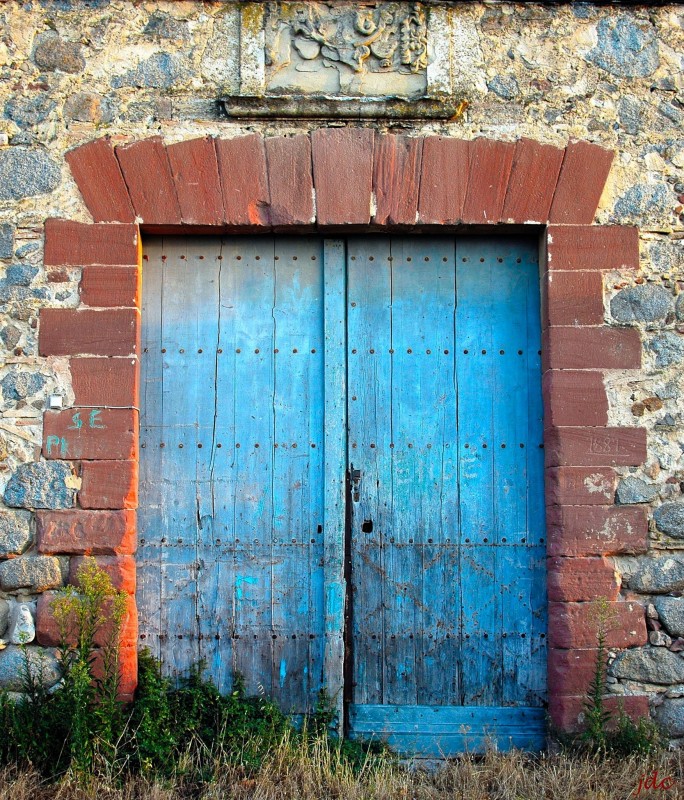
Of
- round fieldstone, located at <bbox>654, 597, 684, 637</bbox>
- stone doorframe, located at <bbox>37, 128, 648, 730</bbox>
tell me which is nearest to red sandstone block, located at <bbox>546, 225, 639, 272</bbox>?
stone doorframe, located at <bbox>37, 128, 648, 730</bbox>

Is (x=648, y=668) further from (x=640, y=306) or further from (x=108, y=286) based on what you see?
(x=108, y=286)

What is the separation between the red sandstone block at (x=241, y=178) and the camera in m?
4.27

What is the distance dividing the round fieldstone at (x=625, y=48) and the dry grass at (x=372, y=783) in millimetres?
3276

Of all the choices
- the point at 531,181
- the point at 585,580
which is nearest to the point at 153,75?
the point at 531,181

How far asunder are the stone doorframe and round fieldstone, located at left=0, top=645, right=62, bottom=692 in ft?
1.23

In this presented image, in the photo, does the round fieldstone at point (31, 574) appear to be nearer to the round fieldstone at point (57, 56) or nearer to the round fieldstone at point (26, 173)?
the round fieldstone at point (26, 173)

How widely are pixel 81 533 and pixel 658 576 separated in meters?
2.70

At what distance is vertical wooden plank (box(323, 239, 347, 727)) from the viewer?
426cm

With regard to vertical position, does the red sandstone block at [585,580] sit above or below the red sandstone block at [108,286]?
below

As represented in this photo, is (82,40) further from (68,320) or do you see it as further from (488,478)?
(488,478)

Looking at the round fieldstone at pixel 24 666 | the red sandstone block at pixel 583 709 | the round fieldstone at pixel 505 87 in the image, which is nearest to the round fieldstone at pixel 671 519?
the red sandstone block at pixel 583 709

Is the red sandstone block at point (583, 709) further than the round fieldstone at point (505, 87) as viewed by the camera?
No

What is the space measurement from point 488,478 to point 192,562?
1533mm

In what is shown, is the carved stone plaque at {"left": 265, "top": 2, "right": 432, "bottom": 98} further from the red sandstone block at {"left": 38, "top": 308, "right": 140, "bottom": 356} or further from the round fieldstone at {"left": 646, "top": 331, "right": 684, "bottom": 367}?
the round fieldstone at {"left": 646, "top": 331, "right": 684, "bottom": 367}
